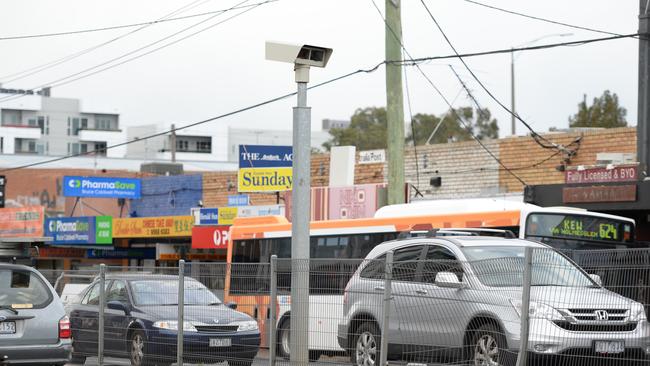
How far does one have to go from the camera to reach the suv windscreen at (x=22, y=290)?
14.0 metres

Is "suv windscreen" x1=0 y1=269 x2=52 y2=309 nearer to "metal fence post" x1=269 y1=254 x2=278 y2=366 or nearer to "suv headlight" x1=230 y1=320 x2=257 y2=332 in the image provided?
"suv headlight" x1=230 y1=320 x2=257 y2=332

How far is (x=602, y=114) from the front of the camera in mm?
67062

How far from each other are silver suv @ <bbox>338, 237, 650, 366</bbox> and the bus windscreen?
5577mm

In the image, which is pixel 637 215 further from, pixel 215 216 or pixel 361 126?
pixel 361 126

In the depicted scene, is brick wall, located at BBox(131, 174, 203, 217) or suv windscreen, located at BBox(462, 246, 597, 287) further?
brick wall, located at BBox(131, 174, 203, 217)

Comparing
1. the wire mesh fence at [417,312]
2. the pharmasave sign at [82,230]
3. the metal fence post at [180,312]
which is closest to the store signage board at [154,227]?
the pharmasave sign at [82,230]

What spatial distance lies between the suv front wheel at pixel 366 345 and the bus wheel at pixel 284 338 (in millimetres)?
1214

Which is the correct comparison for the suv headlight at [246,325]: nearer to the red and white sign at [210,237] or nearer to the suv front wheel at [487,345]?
the suv front wheel at [487,345]

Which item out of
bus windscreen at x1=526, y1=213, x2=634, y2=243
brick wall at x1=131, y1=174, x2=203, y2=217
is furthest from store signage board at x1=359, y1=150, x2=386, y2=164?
bus windscreen at x1=526, y1=213, x2=634, y2=243

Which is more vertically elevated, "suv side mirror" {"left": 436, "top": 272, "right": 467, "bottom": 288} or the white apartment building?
the white apartment building

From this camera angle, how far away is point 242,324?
15.3 m

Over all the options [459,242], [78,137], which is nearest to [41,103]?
[78,137]

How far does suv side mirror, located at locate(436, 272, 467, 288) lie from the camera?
1170 cm

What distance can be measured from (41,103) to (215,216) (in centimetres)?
8331
